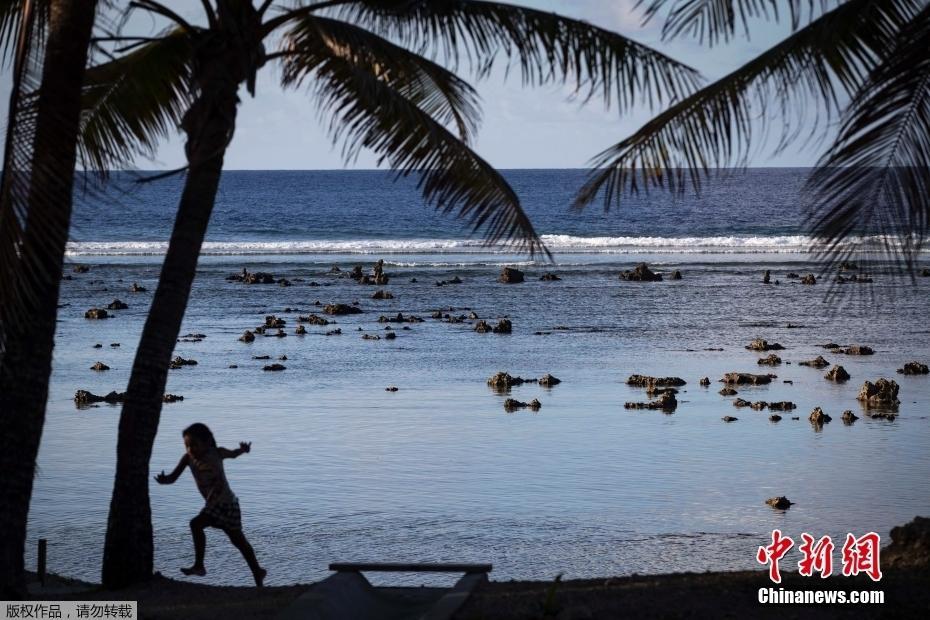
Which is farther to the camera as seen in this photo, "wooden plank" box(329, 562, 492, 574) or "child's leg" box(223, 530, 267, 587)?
"child's leg" box(223, 530, 267, 587)

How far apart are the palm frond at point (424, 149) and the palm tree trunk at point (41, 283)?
1.70 meters

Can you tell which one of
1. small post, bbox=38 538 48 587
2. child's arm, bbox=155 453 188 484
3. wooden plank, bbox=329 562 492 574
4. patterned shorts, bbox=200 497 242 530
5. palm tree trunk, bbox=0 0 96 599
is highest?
palm tree trunk, bbox=0 0 96 599

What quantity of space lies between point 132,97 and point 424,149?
2.76 meters

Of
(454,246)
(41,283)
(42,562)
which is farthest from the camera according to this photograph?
(454,246)

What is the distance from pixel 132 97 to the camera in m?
9.35

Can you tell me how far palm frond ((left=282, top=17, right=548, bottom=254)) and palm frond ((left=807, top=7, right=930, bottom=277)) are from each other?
74.7 inches

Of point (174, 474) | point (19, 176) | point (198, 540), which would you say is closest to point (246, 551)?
point (198, 540)

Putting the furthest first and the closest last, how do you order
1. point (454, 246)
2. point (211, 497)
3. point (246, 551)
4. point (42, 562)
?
point (454, 246), point (211, 497), point (246, 551), point (42, 562)

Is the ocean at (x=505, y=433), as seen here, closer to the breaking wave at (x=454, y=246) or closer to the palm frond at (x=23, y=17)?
the palm frond at (x=23, y=17)

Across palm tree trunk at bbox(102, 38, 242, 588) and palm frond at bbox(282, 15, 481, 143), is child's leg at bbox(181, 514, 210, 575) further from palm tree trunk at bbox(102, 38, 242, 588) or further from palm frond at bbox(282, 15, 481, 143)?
palm frond at bbox(282, 15, 481, 143)

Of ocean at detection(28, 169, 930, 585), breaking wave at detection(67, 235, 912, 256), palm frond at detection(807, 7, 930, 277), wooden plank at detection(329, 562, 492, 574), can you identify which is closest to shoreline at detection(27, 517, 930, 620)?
wooden plank at detection(329, 562, 492, 574)

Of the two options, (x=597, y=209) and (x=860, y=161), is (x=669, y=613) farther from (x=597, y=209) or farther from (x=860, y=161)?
(x=597, y=209)

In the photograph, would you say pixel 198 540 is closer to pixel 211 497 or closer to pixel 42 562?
pixel 211 497

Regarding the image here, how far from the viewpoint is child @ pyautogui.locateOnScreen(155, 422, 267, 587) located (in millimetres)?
8734
